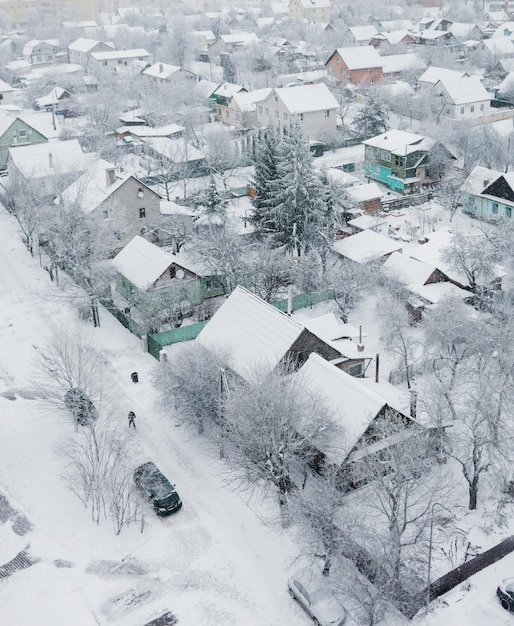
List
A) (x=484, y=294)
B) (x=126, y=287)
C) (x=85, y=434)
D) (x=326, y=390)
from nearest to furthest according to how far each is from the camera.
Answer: (x=326, y=390) < (x=85, y=434) < (x=484, y=294) < (x=126, y=287)

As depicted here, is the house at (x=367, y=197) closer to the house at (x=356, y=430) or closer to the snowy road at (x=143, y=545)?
the snowy road at (x=143, y=545)

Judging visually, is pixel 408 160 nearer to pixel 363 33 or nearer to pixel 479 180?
pixel 479 180

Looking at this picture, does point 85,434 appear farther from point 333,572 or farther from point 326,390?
point 333,572

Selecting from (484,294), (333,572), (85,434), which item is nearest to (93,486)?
(85,434)

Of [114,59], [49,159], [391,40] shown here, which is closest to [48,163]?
[49,159]

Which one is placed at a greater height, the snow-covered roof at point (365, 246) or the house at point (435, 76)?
the house at point (435, 76)

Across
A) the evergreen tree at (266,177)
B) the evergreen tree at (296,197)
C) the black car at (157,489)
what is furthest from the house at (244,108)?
the black car at (157,489)

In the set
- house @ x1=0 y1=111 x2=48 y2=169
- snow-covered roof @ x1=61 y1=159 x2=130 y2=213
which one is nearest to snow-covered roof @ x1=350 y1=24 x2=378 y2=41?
house @ x1=0 y1=111 x2=48 y2=169
